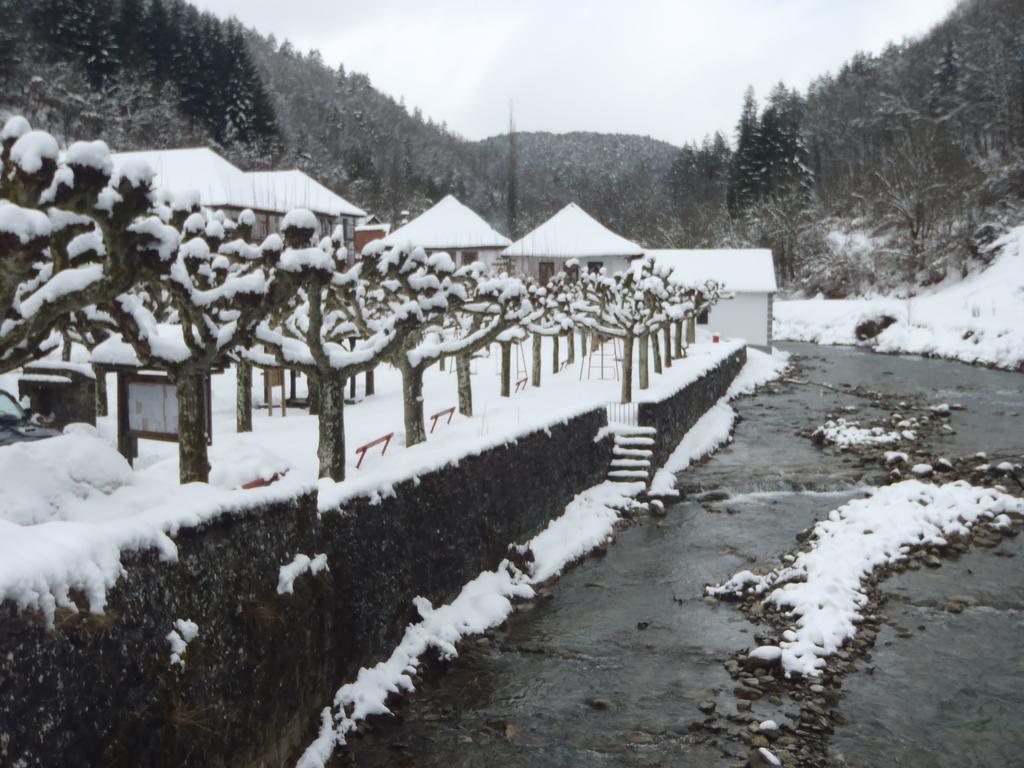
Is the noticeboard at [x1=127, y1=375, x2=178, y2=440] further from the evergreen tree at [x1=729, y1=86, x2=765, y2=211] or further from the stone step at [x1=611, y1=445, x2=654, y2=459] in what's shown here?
the evergreen tree at [x1=729, y1=86, x2=765, y2=211]

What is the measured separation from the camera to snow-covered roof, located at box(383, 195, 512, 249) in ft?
174

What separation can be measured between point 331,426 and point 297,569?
524cm

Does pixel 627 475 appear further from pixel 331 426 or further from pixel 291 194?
pixel 291 194

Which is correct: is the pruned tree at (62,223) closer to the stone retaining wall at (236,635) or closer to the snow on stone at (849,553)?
the stone retaining wall at (236,635)

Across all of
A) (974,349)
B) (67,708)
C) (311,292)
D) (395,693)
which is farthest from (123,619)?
(974,349)

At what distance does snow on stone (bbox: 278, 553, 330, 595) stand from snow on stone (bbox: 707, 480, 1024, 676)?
19.1 feet

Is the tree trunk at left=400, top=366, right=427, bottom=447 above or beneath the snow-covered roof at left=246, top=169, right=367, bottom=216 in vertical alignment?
beneath

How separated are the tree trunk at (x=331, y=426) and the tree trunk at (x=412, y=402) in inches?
140

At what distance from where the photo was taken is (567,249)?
50.4 meters

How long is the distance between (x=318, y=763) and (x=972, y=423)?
80.3ft

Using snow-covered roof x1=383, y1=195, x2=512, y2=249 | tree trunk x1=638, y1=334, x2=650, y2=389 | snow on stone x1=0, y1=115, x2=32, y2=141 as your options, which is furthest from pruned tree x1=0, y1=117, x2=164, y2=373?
snow-covered roof x1=383, y1=195, x2=512, y2=249

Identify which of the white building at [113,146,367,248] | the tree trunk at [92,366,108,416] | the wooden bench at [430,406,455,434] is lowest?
the wooden bench at [430,406,455,434]

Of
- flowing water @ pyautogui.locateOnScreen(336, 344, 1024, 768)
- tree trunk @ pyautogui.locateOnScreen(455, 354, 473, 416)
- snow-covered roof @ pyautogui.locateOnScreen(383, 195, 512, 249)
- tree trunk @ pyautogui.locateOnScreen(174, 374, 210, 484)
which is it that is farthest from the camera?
snow-covered roof @ pyautogui.locateOnScreen(383, 195, 512, 249)

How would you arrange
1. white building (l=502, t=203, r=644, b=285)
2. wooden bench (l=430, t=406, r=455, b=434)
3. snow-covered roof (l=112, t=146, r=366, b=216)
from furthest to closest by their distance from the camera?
white building (l=502, t=203, r=644, b=285) < snow-covered roof (l=112, t=146, r=366, b=216) < wooden bench (l=430, t=406, r=455, b=434)
